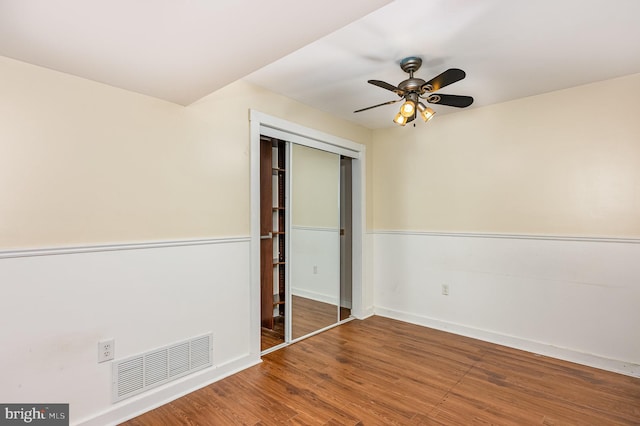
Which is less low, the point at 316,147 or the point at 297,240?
the point at 316,147

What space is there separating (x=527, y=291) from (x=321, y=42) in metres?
2.93

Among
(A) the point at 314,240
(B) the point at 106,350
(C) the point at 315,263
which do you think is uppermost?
(A) the point at 314,240

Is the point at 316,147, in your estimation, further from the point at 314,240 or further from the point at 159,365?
the point at 159,365

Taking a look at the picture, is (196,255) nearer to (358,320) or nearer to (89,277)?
(89,277)

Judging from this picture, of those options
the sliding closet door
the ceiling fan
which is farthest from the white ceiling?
the sliding closet door

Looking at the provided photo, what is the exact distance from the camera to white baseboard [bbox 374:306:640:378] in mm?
2627

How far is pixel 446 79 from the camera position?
2.11 m

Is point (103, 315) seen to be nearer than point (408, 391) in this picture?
Yes

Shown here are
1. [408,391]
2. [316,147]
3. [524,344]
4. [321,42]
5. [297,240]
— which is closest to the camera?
[321,42]

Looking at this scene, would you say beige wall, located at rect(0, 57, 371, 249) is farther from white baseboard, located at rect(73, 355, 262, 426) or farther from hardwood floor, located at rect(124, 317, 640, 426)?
hardwood floor, located at rect(124, 317, 640, 426)

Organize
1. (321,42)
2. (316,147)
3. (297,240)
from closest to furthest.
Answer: (321,42)
(297,240)
(316,147)

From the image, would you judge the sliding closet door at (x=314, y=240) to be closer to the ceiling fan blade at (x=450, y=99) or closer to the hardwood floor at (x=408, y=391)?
the hardwood floor at (x=408, y=391)

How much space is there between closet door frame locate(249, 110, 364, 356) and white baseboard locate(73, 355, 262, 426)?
23 cm

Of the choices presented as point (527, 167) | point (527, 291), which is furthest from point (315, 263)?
point (527, 167)
